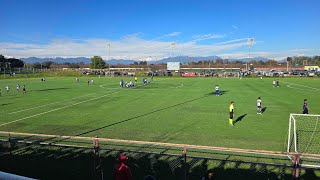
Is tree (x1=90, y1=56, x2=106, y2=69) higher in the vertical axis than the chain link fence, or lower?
higher

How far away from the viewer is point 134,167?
12.1 meters

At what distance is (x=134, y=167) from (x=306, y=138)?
35.2 ft

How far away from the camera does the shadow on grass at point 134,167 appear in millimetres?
11281

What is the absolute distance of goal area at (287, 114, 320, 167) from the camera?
13.1 metres

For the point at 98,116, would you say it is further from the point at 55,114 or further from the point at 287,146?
the point at 287,146

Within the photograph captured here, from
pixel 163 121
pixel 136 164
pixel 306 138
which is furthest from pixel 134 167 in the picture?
pixel 306 138

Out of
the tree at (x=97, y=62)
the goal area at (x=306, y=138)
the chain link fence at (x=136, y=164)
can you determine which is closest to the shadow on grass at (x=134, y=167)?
the chain link fence at (x=136, y=164)

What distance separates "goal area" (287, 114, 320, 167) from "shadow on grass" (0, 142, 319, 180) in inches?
72.5

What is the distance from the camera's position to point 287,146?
1539 cm

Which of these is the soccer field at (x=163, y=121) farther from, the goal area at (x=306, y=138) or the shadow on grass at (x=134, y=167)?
the shadow on grass at (x=134, y=167)

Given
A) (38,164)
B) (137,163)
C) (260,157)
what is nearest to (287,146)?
(260,157)

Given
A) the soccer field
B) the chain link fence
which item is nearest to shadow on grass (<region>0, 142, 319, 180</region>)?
the chain link fence

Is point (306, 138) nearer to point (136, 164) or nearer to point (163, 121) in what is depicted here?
point (163, 121)

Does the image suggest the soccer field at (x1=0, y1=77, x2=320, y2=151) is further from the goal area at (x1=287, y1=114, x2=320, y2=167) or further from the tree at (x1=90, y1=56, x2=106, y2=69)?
the tree at (x1=90, y1=56, x2=106, y2=69)
